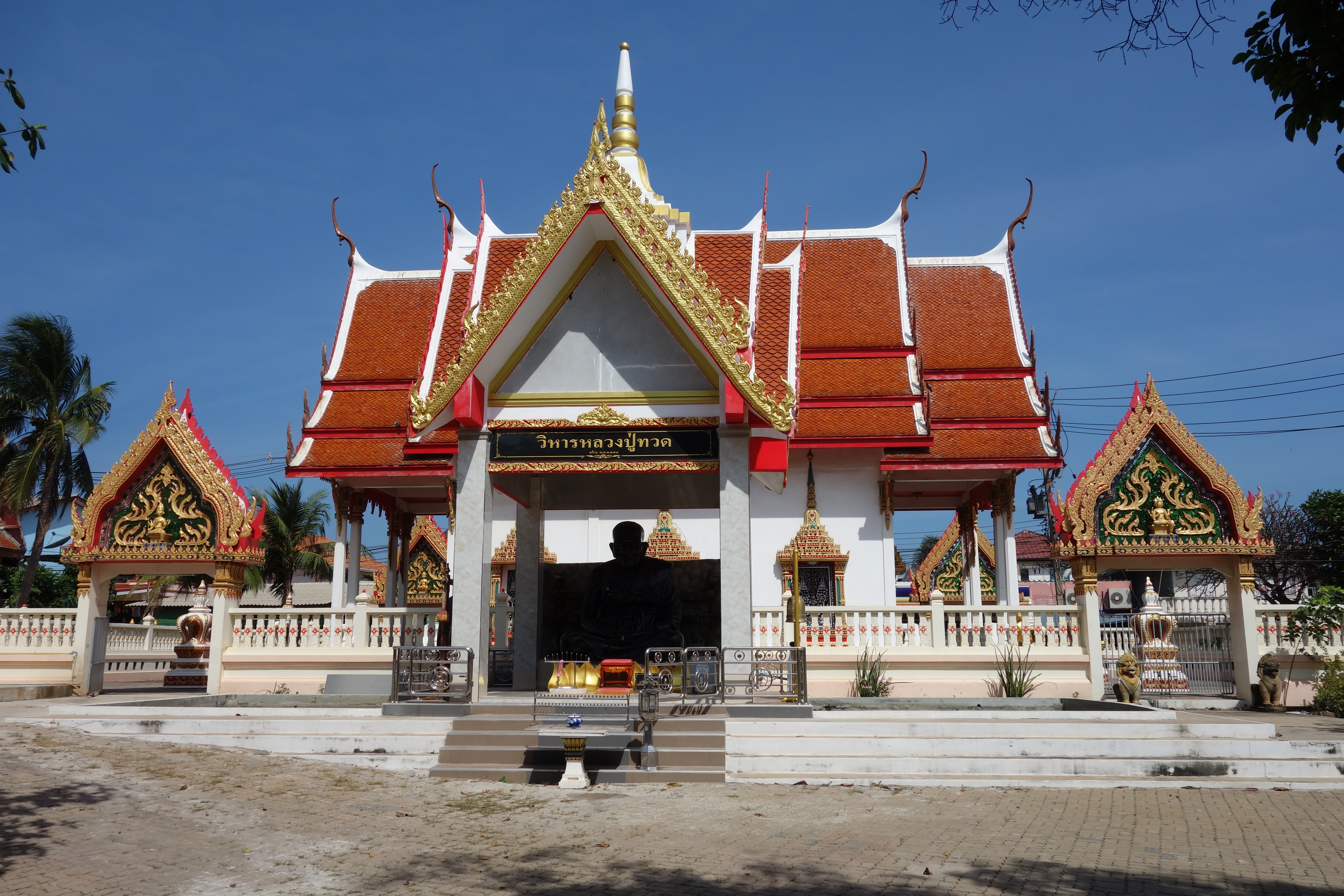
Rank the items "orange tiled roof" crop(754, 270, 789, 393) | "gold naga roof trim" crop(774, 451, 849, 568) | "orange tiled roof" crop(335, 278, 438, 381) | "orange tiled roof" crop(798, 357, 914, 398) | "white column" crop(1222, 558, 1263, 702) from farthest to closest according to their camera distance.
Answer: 1. "orange tiled roof" crop(335, 278, 438, 381)
2. "orange tiled roof" crop(798, 357, 914, 398)
3. "gold naga roof trim" crop(774, 451, 849, 568)
4. "white column" crop(1222, 558, 1263, 702)
5. "orange tiled roof" crop(754, 270, 789, 393)

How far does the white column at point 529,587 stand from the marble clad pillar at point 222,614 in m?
4.52

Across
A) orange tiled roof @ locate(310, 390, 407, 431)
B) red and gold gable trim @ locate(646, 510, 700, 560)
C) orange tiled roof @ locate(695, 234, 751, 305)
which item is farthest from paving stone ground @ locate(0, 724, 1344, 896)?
orange tiled roof @ locate(310, 390, 407, 431)

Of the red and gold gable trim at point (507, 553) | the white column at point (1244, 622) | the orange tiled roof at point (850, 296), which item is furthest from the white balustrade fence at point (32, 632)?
the white column at point (1244, 622)

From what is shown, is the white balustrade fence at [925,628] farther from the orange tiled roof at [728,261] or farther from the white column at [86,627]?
the white column at [86,627]

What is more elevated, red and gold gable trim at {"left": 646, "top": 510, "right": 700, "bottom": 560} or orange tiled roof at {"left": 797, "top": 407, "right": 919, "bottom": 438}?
orange tiled roof at {"left": 797, "top": 407, "right": 919, "bottom": 438}

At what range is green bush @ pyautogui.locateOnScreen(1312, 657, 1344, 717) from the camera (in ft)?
44.2

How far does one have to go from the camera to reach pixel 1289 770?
8852mm

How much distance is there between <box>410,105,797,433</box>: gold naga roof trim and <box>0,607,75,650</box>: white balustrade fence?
927 cm

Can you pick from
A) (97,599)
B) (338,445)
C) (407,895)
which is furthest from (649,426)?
(338,445)

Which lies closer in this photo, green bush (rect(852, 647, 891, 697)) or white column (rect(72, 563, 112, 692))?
green bush (rect(852, 647, 891, 697))

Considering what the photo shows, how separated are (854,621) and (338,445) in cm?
1171

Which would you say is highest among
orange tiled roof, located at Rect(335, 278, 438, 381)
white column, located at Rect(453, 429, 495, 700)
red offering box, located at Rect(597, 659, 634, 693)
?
orange tiled roof, located at Rect(335, 278, 438, 381)

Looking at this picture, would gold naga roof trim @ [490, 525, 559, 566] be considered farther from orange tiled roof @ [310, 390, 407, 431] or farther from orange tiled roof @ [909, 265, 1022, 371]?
orange tiled roof @ [909, 265, 1022, 371]

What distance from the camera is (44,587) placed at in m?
36.3
